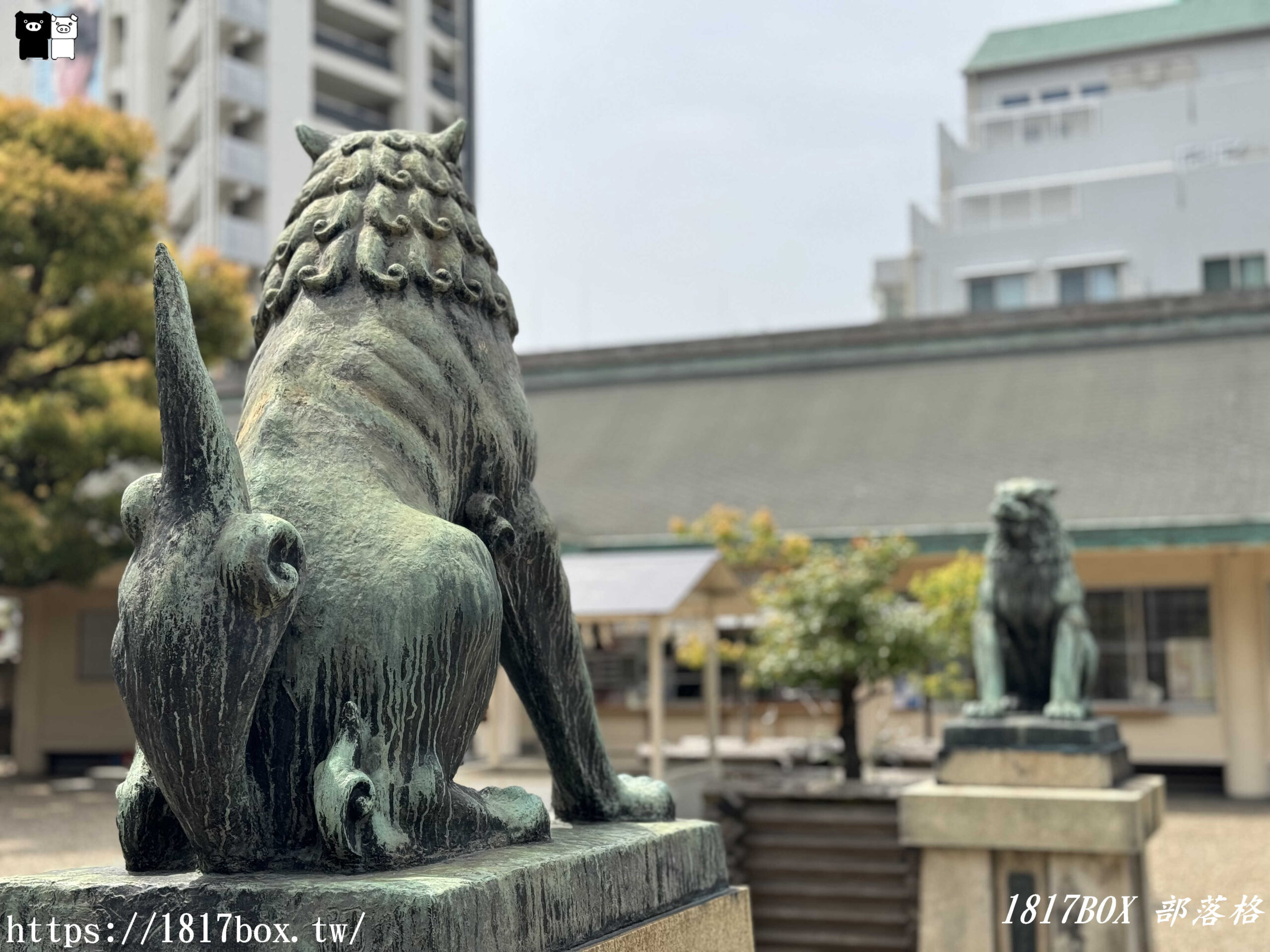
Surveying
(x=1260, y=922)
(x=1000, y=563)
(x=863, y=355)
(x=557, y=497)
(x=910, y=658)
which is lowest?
(x=1260, y=922)

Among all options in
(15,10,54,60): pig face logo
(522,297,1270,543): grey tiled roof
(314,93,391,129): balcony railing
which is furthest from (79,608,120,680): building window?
(314,93,391,129): balcony railing

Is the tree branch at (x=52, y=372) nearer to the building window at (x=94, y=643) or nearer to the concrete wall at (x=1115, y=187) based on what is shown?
the building window at (x=94, y=643)

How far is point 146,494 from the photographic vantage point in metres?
2.04

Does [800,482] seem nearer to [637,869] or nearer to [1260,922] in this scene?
[1260,922]

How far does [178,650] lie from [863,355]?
20003 millimetres

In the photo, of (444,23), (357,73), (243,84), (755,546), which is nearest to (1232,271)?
(755,546)

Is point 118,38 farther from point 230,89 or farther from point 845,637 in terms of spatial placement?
point 845,637

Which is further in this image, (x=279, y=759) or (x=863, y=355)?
(x=863, y=355)

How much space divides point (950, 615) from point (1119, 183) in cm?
2146

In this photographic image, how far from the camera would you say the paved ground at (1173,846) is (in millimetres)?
9094

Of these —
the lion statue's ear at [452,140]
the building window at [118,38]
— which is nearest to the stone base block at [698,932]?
the lion statue's ear at [452,140]

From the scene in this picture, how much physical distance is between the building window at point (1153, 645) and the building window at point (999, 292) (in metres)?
15.9

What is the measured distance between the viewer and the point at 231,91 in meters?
31.6

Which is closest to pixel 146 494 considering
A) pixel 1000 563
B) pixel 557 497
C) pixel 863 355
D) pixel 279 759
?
pixel 279 759
